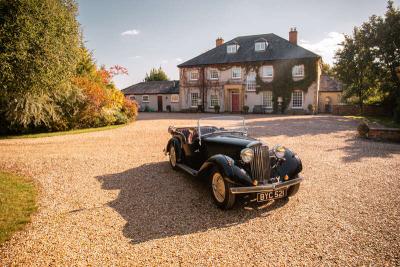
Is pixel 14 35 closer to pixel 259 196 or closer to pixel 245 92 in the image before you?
pixel 259 196

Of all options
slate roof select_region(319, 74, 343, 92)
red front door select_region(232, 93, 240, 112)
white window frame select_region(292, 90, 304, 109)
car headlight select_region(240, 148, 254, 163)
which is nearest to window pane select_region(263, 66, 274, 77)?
white window frame select_region(292, 90, 304, 109)

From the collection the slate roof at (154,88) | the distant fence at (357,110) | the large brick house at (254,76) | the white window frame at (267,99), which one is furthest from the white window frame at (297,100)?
the slate roof at (154,88)

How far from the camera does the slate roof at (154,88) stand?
38594 mm

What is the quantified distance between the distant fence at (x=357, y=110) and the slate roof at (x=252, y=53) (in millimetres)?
6068

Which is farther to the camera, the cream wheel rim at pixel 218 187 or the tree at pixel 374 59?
the tree at pixel 374 59

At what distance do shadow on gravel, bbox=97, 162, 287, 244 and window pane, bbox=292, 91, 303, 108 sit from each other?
25.4m

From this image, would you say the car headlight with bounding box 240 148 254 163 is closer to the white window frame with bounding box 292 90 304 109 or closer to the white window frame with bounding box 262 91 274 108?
the white window frame with bounding box 292 90 304 109

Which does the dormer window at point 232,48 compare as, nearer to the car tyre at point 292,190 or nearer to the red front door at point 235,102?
the red front door at point 235,102

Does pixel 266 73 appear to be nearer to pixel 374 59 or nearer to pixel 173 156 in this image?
pixel 374 59

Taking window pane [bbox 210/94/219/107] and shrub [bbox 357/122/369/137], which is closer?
shrub [bbox 357/122/369/137]

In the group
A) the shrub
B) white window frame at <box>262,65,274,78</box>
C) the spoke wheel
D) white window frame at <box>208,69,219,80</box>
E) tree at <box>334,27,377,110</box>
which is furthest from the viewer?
white window frame at <box>208,69,219,80</box>

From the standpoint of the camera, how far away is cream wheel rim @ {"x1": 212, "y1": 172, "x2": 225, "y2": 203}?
499 cm

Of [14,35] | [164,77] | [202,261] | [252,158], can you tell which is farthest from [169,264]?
[164,77]

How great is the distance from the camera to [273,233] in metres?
4.10
